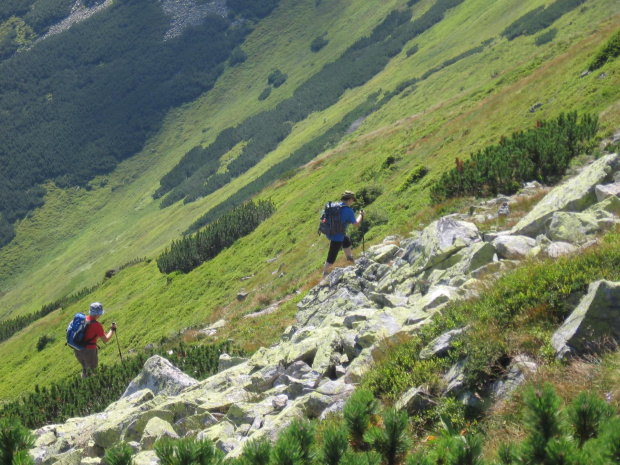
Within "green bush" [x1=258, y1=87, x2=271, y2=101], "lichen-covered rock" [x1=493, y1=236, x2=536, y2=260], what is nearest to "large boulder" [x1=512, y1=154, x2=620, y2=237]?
"lichen-covered rock" [x1=493, y1=236, x2=536, y2=260]

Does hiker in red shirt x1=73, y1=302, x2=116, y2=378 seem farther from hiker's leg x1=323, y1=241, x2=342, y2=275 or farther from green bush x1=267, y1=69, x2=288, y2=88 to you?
green bush x1=267, y1=69, x2=288, y2=88

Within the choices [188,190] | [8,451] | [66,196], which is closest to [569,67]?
[8,451]

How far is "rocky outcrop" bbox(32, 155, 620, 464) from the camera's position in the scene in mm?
6777

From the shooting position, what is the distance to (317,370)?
9.58 m

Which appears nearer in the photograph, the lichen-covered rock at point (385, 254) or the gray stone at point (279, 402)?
the gray stone at point (279, 402)

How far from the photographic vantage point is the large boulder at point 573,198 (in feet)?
37.1

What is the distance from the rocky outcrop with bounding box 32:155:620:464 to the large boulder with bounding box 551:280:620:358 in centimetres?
1

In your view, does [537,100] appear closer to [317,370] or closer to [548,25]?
[317,370]


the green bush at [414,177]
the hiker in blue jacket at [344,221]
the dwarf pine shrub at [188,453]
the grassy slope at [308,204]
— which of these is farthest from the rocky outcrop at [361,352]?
the green bush at [414,177]

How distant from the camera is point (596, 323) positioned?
602 centimetres

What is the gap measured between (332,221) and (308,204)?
2236 cm

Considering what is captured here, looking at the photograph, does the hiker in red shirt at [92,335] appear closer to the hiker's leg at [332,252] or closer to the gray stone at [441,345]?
the hiker's leg at [332,252]

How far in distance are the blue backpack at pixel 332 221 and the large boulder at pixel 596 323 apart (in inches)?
418

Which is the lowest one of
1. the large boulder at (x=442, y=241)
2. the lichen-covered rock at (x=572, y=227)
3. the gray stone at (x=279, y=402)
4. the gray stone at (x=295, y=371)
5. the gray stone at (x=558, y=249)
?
the large boulder at (x=442, y=241)
